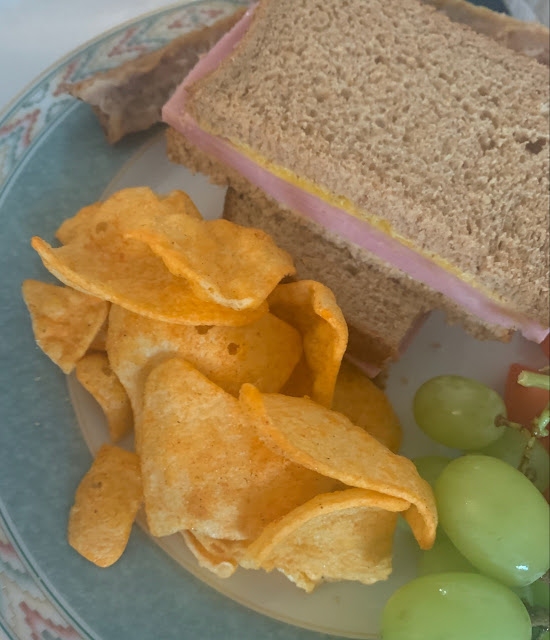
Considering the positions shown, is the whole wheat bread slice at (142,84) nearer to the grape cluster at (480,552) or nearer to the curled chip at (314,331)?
the curled chip at (314,331)

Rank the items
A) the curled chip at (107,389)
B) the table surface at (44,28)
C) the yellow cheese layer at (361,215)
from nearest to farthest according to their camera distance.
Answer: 1. the curled chip at (107,389)
2. the yellow cheese layer at (361,215)
3. the table surface at (44,28)

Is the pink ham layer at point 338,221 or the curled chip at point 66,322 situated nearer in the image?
the curled chip at point 66,322

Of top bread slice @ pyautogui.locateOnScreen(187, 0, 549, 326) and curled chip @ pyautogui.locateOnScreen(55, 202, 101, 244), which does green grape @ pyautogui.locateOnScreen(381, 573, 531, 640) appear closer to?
top bread slice @ pyautogui.locateOnScreen(187, 0, 549, 326)

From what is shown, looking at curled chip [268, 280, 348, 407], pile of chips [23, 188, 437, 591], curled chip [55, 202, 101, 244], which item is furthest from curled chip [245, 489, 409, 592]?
curled chip [55, 202, 101, 244]

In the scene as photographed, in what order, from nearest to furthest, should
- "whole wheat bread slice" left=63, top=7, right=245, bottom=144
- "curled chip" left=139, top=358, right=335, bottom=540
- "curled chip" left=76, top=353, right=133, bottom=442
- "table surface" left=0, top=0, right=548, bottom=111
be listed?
"curled chip" left=139, top=358, right=335, bottom=540 < "curled chip" left=76, top=353, right=133, bottom=442 < "whole wheat bread slice" left=63, top=7, right=245, bottom=144 < "table surface" left=0, top=0, right=548, bottom=111

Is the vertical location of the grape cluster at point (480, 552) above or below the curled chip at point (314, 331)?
below

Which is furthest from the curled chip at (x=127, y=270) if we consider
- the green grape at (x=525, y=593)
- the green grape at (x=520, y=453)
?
the green grape at (x=525, y=593)

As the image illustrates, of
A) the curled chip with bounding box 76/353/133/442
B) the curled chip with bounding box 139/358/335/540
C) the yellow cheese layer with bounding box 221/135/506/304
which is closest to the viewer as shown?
the curled chip with bounding box 139/358/335/540
